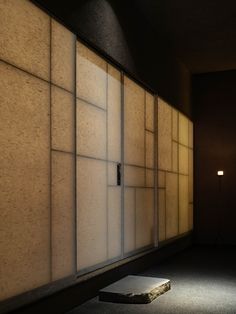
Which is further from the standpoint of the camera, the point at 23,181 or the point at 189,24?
the point at 189,24

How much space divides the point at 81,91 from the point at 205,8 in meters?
2.62

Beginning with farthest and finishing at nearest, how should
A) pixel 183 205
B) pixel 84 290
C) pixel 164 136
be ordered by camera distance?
pixel 183 205 → pixel 164 136 → pixel 84 290

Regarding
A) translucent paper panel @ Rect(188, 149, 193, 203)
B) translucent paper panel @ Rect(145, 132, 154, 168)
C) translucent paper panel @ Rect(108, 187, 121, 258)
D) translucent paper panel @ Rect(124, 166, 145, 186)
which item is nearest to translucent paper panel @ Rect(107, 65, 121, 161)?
translucent paper panel @ Rect(124, 166, 145, 186)

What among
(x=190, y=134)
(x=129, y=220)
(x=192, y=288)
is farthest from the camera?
(x=190, y=134)

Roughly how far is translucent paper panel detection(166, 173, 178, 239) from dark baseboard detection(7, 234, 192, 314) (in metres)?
0.61

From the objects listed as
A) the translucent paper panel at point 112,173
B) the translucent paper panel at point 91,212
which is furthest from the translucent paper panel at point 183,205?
the translucent paper panel at point 91,212

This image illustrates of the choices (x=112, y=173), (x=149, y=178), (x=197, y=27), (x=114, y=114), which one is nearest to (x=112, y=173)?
(x=112, y=173)

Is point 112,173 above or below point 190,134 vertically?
below

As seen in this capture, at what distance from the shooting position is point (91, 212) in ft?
15.6

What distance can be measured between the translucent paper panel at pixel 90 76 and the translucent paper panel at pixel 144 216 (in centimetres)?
168

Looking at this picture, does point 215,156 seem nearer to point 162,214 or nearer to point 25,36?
point 162,214

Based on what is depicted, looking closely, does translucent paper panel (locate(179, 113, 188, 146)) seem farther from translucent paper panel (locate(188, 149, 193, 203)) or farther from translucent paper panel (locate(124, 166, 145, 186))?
translucent paper panel (locate(124, 166, 145, 186))

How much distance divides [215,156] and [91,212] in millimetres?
5291

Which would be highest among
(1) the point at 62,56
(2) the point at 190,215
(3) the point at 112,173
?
(1) the point at 62,56
